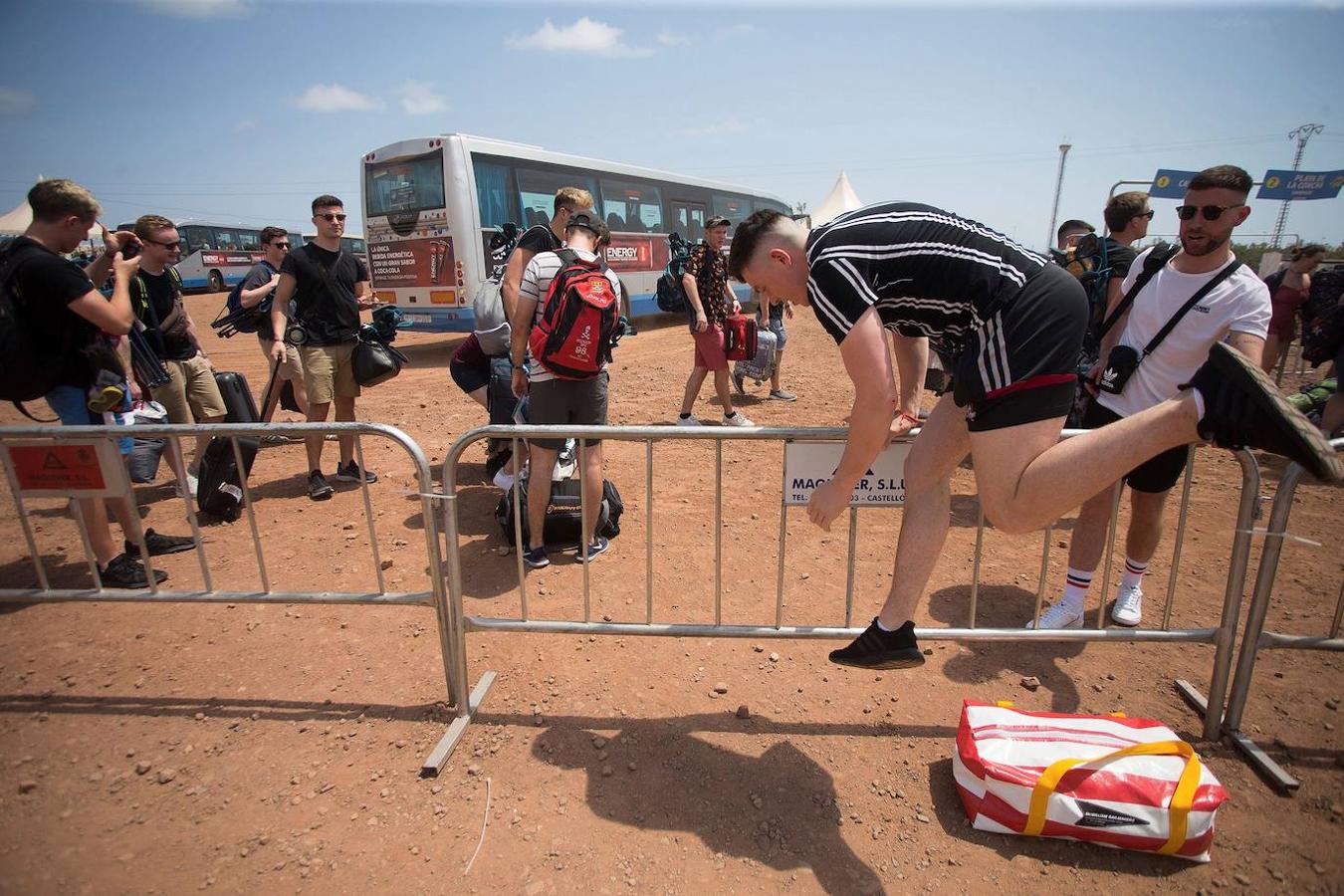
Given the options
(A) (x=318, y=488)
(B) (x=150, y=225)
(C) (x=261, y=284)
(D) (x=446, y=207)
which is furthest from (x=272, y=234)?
(D) (x=446, y=207)

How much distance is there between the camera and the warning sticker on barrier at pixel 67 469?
2680 mm

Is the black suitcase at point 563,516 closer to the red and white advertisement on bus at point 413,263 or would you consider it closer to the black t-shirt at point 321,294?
the black t-shirt at point 321,294

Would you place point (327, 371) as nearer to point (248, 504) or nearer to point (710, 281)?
point (248, 504)

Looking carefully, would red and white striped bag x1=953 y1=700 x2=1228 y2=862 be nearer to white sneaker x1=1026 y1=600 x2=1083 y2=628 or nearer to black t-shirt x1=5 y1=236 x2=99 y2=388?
white sneaker x1=1026 y1=600 x2=1083 y2=628

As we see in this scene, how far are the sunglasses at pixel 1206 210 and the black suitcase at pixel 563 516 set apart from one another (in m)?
3.14

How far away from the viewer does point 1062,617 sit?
310 centimetres

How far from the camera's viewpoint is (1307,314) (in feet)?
24.1

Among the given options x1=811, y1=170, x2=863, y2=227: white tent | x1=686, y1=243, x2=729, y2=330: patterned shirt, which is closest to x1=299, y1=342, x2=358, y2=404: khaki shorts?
x1=686, y1=243, x2=729, y2=330: patterned shirt

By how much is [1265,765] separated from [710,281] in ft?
17.4

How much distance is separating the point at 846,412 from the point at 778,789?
569 centimetres

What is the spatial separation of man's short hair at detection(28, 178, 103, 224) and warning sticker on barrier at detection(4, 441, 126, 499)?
1.25m

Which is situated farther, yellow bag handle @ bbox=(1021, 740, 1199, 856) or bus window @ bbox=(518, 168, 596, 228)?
bus window @ bbox=(518, 168, 596, 228)

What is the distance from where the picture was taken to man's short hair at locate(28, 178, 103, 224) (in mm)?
3127

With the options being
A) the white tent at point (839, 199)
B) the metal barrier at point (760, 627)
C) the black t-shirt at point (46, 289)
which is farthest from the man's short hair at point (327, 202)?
the white tent at point (839, 199)
